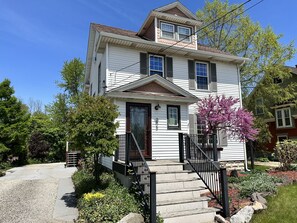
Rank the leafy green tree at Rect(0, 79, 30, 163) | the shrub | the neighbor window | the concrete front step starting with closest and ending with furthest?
the concrete front step, the neighbor window, the shrub, the leafy green tree at Rect(0, 79, 30, 163)

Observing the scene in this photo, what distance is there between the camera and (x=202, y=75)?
12359 mm

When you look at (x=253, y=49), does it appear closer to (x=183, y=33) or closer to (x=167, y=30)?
(x=183, y=33)

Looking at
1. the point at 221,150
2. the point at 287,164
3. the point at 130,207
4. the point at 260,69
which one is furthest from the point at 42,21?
the point at 260,69

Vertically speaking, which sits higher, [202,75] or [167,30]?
[167,30]

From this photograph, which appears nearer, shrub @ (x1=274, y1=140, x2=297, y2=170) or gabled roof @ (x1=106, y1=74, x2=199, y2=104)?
gabled roof @ (x1=106, y1=74, x2=199, y2=104)

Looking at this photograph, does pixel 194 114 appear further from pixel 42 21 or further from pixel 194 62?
pixel 42 21

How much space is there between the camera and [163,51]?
11.4 m

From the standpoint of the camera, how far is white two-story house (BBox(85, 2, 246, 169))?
951cm

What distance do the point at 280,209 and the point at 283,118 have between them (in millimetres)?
19534

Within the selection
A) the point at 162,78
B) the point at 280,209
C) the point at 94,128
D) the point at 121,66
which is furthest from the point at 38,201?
the point at 280,209

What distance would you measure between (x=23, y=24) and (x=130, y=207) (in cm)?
840

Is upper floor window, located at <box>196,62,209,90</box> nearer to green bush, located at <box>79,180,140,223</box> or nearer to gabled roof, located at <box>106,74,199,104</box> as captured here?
gabled roof, located at <box>106,74,199,104</box>

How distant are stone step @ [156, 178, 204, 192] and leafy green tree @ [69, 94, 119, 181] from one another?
5.78 ft

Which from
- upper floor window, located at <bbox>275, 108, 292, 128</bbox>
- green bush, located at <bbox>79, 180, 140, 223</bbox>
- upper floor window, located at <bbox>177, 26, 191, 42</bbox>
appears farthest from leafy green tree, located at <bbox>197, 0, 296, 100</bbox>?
green bush, located at <bbox>79, 180, 140, 223</bbox>
